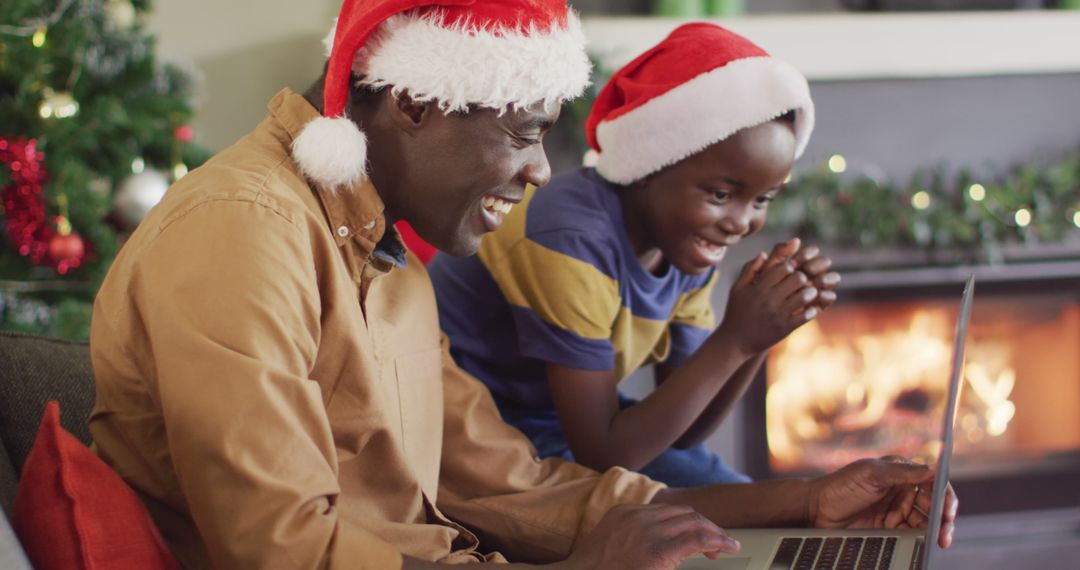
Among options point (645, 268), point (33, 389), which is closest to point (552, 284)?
point (645, 268)

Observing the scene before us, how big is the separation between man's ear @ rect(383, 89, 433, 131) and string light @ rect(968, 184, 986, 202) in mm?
2236

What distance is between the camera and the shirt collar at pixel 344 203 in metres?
1.10

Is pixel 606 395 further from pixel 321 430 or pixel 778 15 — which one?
pixel 778 15

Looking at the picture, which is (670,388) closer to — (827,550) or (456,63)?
(827,550)

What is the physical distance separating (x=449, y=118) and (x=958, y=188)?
2.25 meters

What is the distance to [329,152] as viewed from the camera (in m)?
1.06

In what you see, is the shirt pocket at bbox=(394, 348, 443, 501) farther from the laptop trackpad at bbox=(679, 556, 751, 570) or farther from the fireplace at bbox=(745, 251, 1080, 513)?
the fireplace at bbox=(745, 251, 1080, 513)

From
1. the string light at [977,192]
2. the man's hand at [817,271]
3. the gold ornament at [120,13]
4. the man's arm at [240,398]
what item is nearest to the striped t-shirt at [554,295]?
the man's hand at [817,271]

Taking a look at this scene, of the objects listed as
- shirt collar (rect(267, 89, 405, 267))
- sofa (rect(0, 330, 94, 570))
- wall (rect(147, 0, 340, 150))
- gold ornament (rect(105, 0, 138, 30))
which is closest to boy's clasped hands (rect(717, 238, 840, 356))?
shirt collar (rect(267, 89, 405, 267))

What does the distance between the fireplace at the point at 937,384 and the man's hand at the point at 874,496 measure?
5.43 feet

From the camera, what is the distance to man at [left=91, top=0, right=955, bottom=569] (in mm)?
901

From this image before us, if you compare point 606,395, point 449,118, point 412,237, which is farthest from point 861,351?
point 449,118

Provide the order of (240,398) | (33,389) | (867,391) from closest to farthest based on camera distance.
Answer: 1. (240,398)
2. (33,389)
3. (867,391)

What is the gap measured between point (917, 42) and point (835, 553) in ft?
7.00
